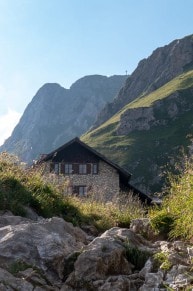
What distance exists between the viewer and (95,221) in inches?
401

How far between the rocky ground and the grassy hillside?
342 ft

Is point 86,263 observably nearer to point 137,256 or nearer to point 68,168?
point 137,256

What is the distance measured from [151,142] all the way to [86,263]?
12847cm

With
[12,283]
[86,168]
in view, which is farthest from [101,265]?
[86,168]

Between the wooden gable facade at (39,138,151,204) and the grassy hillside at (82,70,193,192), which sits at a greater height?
the grassy hillside at (82,70,193,192)

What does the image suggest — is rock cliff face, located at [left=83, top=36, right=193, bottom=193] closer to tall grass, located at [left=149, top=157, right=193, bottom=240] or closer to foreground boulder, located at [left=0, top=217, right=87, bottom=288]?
tall grass, located at [left=149, top=157, right=193, bottom=240]

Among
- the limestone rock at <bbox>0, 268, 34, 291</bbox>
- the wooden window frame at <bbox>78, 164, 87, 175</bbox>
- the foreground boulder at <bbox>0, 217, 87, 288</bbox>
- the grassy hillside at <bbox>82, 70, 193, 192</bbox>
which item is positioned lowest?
the limestone rock at <bbox>0, 268, 34, 291</bbox>

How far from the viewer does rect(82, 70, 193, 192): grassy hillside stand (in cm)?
11994

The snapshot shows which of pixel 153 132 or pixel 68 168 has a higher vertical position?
pixel 153 132

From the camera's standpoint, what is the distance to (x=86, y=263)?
17.3ft

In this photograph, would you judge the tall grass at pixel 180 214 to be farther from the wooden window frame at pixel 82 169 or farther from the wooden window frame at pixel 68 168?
the wooden window frame at pixel 68 168

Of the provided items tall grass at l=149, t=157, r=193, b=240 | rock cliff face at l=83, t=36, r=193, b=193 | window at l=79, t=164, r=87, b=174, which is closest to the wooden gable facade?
window at l=79, t=164, r=87, b=174

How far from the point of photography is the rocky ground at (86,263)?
192 inches

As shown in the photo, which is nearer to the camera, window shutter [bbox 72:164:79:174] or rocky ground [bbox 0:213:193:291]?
rocky ground [bbox 0:213:193:291]
